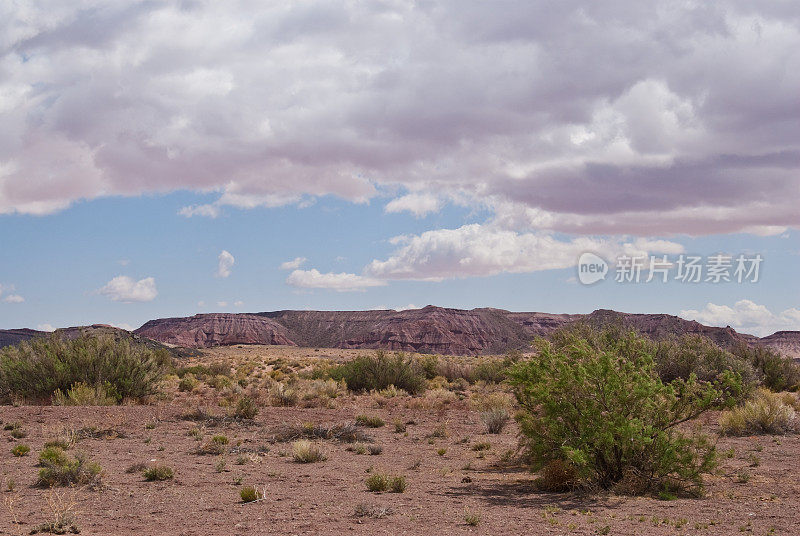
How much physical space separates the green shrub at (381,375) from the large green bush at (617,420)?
67.3 feet

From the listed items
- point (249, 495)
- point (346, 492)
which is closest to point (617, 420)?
point (346, 492)

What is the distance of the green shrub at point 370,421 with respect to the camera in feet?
68.0

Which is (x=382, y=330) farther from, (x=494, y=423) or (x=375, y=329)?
(x=494, y=423)

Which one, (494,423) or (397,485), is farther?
(494,423)

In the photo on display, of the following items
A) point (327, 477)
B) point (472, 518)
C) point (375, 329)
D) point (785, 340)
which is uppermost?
point (375, 329)

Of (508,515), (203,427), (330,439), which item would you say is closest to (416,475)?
(508,515)

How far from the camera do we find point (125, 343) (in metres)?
25.5

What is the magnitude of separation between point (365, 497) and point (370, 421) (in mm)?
10251

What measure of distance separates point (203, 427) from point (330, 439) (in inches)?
148

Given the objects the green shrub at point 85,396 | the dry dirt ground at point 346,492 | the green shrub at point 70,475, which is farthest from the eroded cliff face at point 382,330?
the green shrub at point 70,475

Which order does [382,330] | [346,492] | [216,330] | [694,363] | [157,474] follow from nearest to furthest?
[346,492]
[157,474]
[694,363]
[382,330]
[216,330]

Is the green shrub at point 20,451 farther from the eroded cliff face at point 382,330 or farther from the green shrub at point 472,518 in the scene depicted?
the eroded cliff face at point 382,330

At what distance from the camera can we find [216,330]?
5827 inches

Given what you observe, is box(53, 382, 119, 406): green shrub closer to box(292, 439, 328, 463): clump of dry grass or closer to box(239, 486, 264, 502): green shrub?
box(292, 439, 328, 463): clump of dry grass
